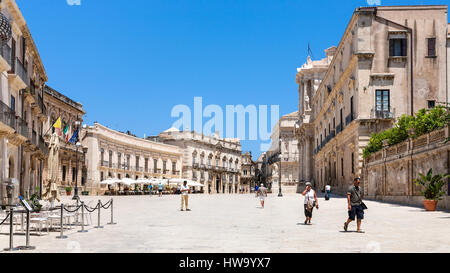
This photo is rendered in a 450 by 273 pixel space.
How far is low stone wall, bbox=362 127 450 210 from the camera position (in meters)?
20.4

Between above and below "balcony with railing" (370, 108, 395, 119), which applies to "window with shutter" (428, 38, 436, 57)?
above

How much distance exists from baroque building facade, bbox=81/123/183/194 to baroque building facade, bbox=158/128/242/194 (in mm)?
2430

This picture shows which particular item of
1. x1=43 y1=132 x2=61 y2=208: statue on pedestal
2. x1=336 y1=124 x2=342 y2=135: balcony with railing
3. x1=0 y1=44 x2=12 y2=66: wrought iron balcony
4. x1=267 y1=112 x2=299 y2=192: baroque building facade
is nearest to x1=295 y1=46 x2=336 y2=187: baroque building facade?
x1=267 y1=112 x2=299 y2=192: baroque building facade

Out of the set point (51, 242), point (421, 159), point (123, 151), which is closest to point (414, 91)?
point (421, 159)

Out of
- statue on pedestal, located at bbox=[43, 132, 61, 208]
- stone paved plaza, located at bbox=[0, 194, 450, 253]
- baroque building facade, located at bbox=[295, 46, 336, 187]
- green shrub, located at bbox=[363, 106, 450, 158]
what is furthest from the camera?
baroque building facade, located at bbox=[295, 46, 336, 187]

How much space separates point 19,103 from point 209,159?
65586 millimetres

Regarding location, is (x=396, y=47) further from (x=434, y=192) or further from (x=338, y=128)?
(x=434, y=192)

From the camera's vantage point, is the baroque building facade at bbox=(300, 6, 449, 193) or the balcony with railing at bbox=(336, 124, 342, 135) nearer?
the baroque building facade at bbox=(300, 6, 449, 193)

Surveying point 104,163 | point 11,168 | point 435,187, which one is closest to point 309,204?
point 435,187

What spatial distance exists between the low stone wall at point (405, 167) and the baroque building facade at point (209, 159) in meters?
52.7

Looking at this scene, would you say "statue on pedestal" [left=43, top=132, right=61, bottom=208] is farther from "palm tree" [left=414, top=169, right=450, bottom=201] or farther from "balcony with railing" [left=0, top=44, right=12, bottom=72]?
"palm tree" [left=414, top=169, right=450, bottom=201]
